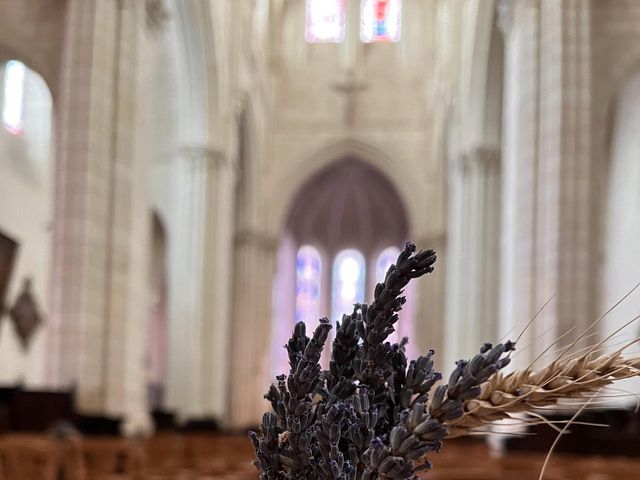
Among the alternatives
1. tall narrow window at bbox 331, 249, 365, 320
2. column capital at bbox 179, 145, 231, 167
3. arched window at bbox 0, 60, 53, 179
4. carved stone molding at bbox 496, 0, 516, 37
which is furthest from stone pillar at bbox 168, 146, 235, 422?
tall narrow window at bbox 331, 249, 365, 320

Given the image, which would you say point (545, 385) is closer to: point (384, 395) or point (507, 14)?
point (384, 395)

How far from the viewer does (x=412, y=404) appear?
0.81 m

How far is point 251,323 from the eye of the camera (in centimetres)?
2595

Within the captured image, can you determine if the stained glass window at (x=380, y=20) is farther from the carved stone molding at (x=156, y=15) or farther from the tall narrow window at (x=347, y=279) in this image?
the carved stone molding at (x=156, y=15)

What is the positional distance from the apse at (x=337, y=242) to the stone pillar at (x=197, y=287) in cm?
1452

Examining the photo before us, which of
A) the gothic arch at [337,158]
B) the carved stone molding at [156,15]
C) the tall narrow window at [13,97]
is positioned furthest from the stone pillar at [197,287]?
the gothic arch at [337,158]

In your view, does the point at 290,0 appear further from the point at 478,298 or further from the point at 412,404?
the point at 412,404

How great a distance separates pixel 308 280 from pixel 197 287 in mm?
16580

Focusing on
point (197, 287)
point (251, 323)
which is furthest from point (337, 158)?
point (197, 287)

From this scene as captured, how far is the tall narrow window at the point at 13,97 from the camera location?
15805mm

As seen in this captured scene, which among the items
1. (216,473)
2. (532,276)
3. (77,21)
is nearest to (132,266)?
(77,21)

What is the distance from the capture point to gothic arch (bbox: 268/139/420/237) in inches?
1086

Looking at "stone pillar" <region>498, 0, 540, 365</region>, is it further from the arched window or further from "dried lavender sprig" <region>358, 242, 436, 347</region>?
"dried lavender sprig" <region>358, 242, 436, 347</region>

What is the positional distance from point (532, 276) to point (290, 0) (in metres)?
20.4
